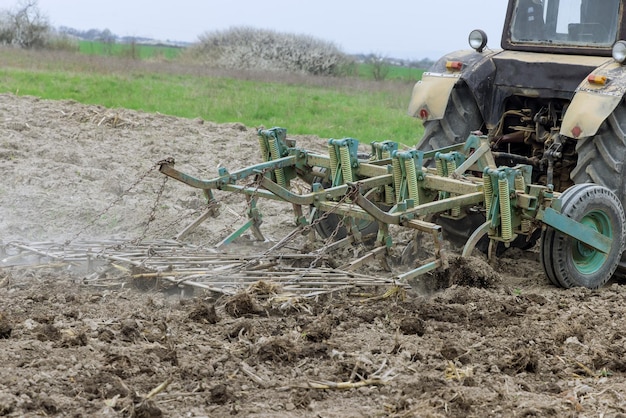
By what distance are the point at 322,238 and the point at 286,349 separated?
2.54 meters

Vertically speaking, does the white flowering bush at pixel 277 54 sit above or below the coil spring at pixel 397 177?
above

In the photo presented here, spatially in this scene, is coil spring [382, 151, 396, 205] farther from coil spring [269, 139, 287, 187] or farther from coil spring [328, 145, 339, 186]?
coil spring [269, 139, 287, 187]

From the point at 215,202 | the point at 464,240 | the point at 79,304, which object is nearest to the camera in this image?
the point at 79,304

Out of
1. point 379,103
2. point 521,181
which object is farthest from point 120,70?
point 521,181

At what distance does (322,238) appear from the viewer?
6.57 meters

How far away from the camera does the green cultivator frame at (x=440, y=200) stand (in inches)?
208

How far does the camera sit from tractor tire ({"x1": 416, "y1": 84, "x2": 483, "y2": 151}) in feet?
22.2

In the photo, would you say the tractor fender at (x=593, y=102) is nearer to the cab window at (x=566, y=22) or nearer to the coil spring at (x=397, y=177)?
the cab window at (x=566, y=22)

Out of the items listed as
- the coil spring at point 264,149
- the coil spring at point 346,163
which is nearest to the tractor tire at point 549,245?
the coil spring at point 346,163

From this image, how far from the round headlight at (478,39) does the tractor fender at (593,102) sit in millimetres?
1175

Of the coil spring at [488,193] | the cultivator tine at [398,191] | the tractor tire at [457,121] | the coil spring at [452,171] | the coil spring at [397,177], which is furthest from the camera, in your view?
the tractor tire at [457,121]

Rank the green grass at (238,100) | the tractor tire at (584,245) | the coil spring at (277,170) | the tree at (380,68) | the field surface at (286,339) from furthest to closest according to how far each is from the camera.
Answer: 1. the tree at (380,68)
2. the green grass at (238,100)
3. the coil spring at (277,170)
4. the tractor tire at (584,245)
5. the field surface at (286,339)

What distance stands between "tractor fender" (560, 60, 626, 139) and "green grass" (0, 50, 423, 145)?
685 cm

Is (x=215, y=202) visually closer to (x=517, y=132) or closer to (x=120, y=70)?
(x=517, y=132)
